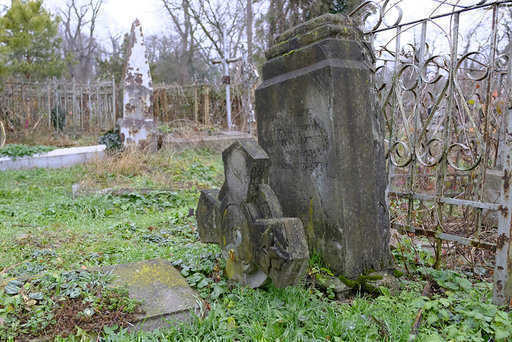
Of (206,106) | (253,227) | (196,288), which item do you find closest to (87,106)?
(206,106)

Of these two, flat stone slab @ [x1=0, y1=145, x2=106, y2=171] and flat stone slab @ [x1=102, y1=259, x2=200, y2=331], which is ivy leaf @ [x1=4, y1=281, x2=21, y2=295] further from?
flat stone slab @ [x1=0, y1=145, x2=106, y2=171]

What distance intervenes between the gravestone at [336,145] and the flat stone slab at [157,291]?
109 centimetres

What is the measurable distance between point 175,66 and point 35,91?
543 inches

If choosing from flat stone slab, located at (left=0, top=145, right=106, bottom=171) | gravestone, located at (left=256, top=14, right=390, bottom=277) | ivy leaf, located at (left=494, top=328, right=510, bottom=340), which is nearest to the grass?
ivy leaf, located at (left=494, top=328, right=510, bottom=340)

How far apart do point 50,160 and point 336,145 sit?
8128 mm

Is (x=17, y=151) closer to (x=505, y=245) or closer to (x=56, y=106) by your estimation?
(x=56, y=106)

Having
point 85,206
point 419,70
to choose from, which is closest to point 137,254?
point 85,206

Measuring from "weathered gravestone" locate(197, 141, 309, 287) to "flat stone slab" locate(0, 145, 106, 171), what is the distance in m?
6.42

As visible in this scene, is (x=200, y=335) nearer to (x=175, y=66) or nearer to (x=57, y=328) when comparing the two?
(x=57, y=328)

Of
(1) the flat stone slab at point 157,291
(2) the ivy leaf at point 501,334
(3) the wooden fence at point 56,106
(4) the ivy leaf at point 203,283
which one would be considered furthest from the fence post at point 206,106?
(2) the ivy leaf at point 501,334

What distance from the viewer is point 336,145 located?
2643mm

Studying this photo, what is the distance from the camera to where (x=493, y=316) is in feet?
6.68

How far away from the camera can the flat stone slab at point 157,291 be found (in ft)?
7.36

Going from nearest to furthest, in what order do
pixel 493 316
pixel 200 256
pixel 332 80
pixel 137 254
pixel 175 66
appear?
pixel 493 316 < pixel 332 80 < pixel 200 256 < pixel 137 254 < pixel 175 66
